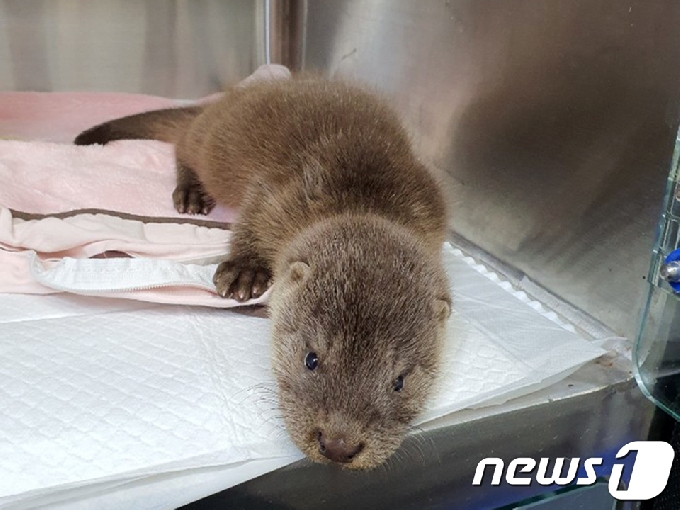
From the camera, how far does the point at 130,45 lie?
2.47 metres

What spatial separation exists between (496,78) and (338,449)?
3.57 ft

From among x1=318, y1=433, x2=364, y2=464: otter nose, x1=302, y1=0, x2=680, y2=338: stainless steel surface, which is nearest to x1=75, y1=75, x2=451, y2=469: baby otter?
x1=318, y1=433, x2=364, y2=464: otter nose

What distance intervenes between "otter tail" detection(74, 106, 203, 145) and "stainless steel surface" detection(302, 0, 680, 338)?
669 mm

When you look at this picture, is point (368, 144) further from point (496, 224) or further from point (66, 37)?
point (66, 37)

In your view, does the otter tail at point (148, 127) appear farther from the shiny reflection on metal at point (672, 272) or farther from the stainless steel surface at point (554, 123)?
the shiny reflection on metal at point (672, 272)

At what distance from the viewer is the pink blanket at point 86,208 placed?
1.38 metres

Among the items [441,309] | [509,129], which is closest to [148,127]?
[509,129]

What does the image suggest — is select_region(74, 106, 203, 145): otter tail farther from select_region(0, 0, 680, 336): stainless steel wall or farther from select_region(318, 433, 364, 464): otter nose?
select_region(318, 433, 364, 464): otter nose

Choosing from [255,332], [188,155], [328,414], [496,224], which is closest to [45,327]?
[255,332]

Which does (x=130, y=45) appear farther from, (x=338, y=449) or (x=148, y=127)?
(x=338, y=449)

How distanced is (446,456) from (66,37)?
1.96m

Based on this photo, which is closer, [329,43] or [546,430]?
[546,430]

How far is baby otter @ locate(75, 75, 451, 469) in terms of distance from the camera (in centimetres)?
103

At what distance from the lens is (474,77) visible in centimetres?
179
